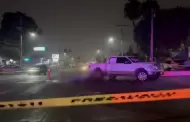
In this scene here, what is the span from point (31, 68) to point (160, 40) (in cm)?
3083

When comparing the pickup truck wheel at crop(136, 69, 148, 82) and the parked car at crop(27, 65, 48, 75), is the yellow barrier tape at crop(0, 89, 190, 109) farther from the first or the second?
the parked car at crop(27, 65, 48, 75)

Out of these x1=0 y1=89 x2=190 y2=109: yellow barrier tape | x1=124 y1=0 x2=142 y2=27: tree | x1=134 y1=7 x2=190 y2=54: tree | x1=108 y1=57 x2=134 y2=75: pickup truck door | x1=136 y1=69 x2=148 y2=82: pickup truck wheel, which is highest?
x1=124 y1=0 x2=142 y2=27: tree

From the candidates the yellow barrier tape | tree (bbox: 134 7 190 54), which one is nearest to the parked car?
tree (bbox: 134 7 190 54)

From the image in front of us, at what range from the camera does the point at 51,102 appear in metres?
13.1

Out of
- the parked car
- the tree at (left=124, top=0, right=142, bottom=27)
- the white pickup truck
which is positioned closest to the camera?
the white pickup truck

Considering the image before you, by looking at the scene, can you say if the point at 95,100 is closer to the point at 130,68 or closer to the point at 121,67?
the point at 130,68

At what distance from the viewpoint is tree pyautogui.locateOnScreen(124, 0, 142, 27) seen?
72.4 m

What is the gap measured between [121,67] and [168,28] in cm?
4177

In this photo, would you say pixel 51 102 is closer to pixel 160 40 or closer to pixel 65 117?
pixel 65 117

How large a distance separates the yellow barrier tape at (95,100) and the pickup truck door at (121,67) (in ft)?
44.0

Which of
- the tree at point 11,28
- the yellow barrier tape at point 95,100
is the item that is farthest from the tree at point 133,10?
the yellow barrier tape at point 95,100

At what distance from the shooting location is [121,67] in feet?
96.8

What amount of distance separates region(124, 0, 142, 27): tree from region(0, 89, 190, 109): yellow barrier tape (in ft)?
190

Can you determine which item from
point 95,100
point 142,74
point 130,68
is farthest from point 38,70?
point 95,100
